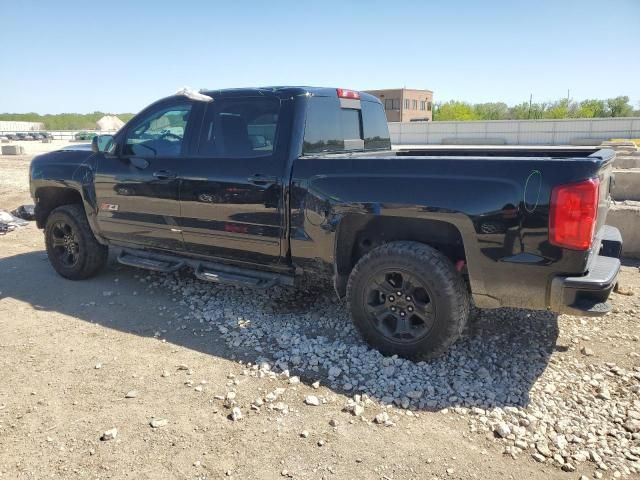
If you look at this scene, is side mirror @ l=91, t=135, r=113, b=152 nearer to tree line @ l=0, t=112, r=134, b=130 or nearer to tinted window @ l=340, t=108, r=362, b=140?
tinted window @ l=340, t=108, r=362, b=140

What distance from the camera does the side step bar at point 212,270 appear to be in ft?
14.3

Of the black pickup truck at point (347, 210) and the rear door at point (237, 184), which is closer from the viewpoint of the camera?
the black pickup truck at point (347, 210)

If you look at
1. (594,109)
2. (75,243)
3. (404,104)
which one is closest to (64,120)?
(404,104)

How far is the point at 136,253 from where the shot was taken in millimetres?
5336

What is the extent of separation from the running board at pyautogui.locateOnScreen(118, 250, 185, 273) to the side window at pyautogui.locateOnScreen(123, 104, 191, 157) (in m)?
1.05

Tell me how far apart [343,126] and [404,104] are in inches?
2902

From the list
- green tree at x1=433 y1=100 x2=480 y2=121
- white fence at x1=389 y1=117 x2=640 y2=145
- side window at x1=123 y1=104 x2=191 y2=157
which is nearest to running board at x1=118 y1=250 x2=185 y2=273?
side window at x1=123 y1=104 x2=191 y2=157

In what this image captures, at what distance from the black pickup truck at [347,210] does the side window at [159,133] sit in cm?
2

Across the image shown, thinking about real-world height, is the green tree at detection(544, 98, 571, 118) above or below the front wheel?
above

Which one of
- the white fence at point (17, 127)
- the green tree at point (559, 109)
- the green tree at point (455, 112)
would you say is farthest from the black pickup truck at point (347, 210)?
the white fence at point (17, 127)

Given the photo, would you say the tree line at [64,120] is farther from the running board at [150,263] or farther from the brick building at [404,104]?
the running board at [150,263]

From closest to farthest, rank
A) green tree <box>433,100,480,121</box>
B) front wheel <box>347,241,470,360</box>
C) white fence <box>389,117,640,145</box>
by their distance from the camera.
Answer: front wheel <box>347,241,470,360</box> → white fence <box>389,117,640,145</box> → green tree <box>433,100,480,121</box>

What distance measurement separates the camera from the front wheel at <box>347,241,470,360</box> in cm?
353

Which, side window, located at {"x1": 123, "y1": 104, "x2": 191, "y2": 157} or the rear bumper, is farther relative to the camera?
side window, located at {"x1": 123, "y1": 104, "x2": 191, "y2": 157}
